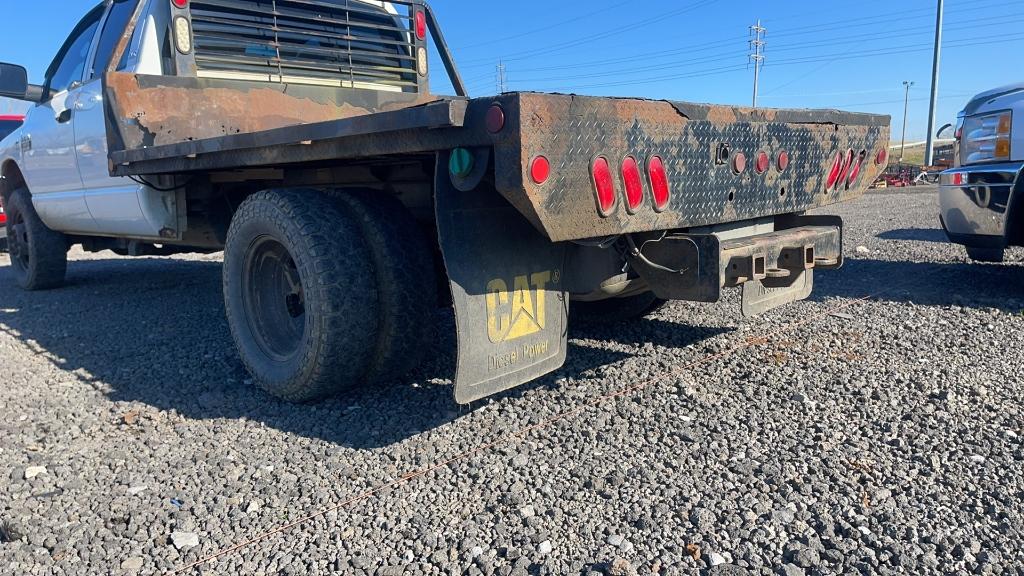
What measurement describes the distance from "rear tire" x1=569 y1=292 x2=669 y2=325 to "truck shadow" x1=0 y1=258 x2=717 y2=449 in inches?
3.9

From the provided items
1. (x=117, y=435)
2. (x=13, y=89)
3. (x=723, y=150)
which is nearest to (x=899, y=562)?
(x=723, y=150)

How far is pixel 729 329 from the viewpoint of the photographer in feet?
14.6

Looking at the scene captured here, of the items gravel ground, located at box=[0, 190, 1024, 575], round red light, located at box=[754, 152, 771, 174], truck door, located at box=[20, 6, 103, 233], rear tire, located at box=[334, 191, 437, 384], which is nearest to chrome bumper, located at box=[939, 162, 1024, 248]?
gravel ground, located at box=[0, 190, 1024, 575]

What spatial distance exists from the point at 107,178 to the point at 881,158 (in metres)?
4.70

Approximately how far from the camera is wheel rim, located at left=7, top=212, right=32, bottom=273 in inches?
266

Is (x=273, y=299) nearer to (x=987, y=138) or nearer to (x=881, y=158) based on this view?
(x=881, y=158)

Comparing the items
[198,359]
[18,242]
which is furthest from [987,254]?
[18,242]

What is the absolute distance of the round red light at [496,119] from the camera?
2.23m

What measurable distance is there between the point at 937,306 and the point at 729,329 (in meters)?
1.60

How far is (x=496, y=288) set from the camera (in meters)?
2.75

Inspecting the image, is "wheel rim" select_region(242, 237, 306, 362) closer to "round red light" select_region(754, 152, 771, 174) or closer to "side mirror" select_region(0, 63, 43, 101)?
"round red light" select_region(754, 152, 771, 174)

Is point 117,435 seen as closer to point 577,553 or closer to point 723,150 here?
point 577,553

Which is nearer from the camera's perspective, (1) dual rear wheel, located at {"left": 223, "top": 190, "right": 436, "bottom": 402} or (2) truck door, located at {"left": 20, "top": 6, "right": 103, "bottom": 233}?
(1) dual rear wheel, located at {"left": 223, "top": 190, "right": 436, "bottom": 402}

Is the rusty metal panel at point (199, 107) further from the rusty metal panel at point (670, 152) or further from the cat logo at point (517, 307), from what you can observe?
the rusty metal panel at point (670, 152)
